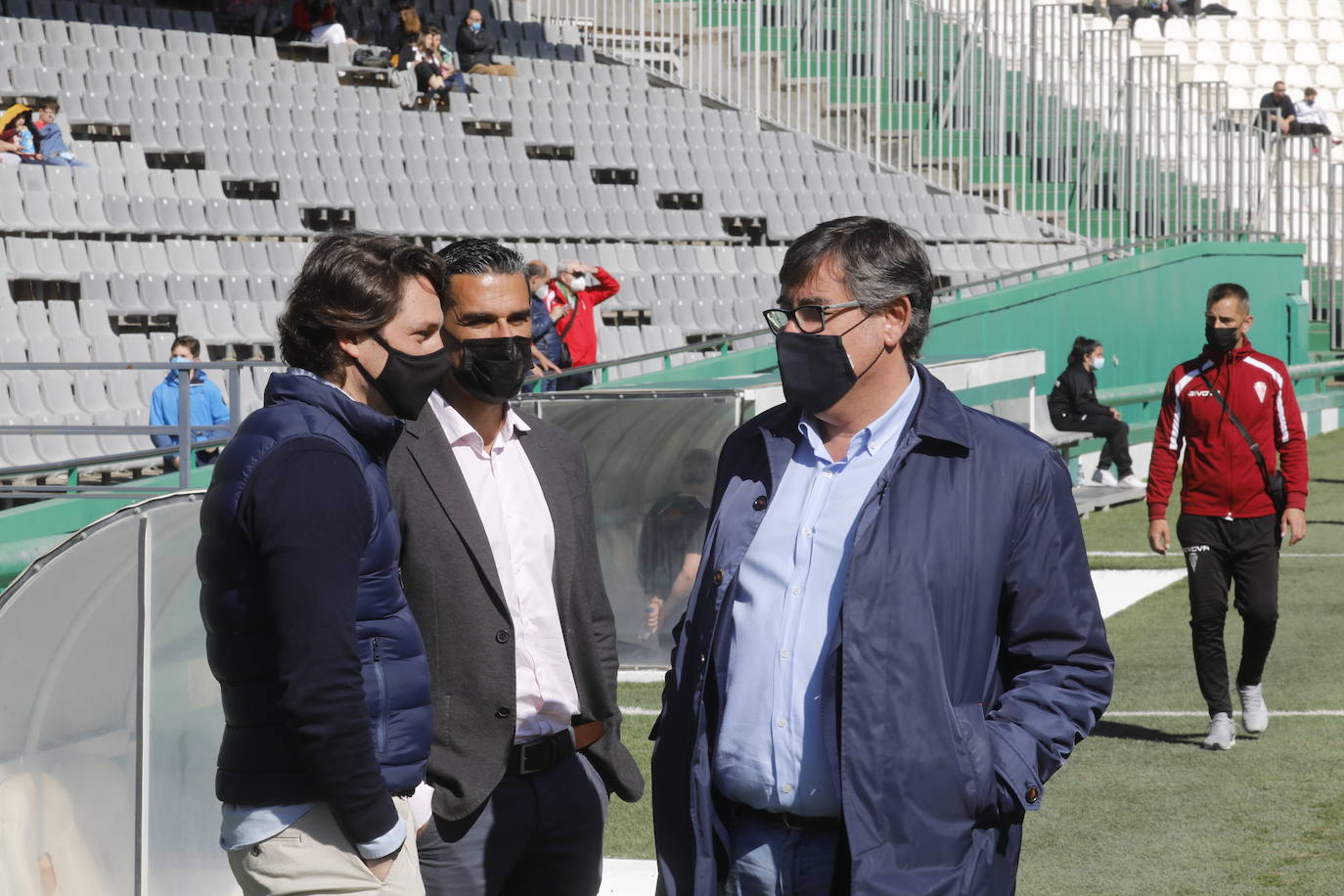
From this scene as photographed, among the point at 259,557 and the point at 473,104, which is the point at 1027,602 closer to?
the point at 259,557

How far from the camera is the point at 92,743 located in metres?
4.02

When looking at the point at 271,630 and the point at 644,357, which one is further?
the point at 644,357

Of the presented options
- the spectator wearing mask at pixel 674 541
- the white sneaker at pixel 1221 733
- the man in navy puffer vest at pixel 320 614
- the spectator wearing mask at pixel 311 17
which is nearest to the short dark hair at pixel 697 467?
the spectator wearing mask at pixel 674 541

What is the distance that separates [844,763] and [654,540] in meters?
6.03

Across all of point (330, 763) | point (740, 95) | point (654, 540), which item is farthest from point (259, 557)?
point (740, 95)

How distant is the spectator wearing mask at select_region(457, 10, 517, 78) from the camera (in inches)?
819

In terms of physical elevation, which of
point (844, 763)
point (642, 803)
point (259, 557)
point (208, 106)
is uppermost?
point (208, 106)

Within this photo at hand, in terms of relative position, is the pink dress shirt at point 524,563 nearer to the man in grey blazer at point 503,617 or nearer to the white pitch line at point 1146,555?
the man in grey blazer at point 503,617

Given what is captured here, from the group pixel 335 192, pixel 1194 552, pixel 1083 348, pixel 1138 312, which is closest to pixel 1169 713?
pixel 1194 552

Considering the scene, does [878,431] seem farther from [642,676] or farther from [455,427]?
[642,676]

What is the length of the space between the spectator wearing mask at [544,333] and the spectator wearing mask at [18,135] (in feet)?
17.6

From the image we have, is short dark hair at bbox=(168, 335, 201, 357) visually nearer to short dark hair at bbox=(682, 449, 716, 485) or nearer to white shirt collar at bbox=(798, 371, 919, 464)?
short dark hair at bbox=(682, 449, 716, 485)

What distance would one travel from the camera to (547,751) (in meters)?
3.17

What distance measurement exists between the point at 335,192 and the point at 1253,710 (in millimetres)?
11926
